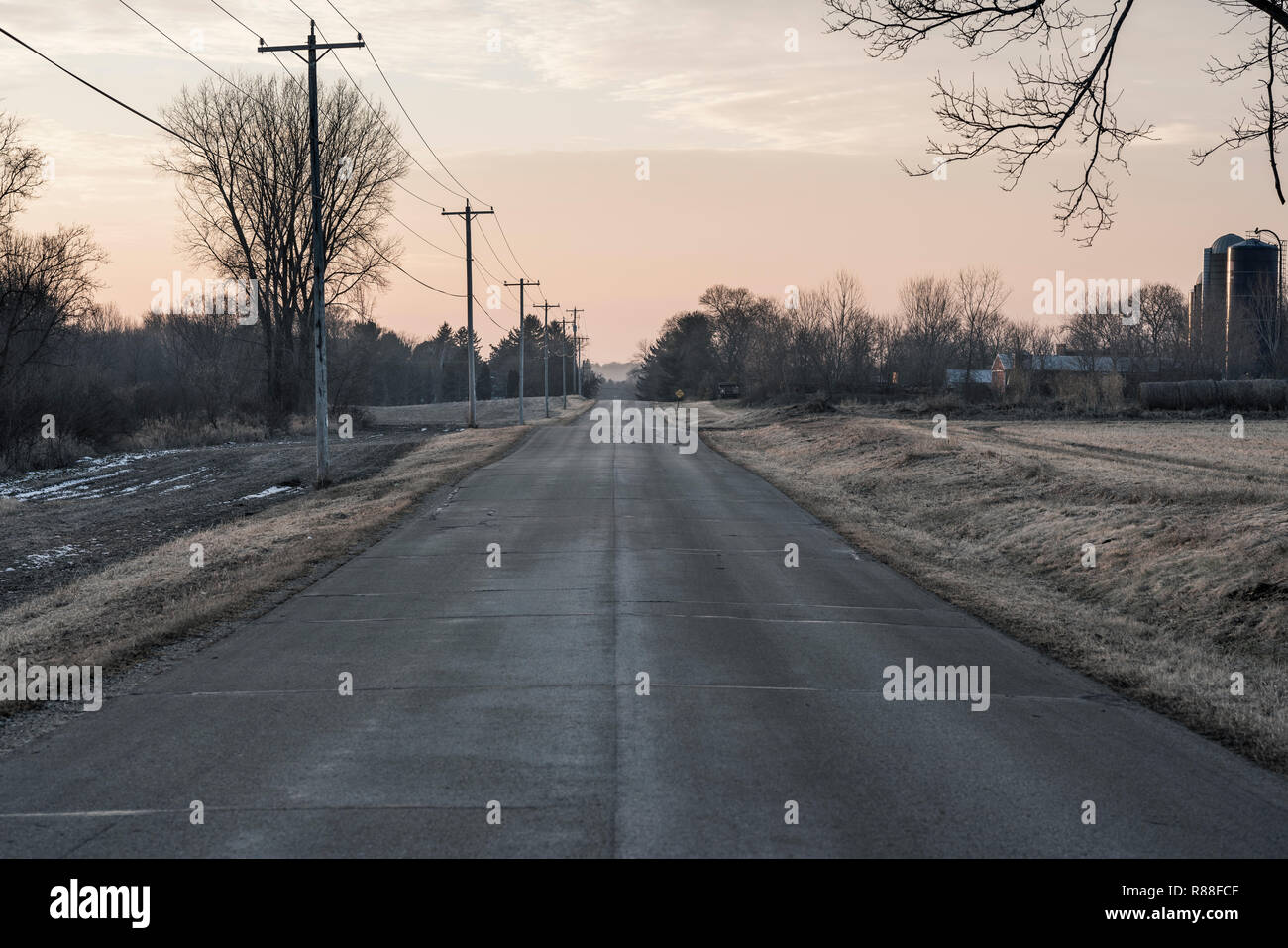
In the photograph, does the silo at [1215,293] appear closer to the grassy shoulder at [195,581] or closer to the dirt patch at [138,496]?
the dirt patch at [138,496]

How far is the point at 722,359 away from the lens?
484ft

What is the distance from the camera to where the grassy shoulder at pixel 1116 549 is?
364 inches

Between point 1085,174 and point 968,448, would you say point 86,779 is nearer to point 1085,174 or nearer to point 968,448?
point 1085,174

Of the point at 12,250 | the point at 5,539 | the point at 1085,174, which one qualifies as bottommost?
the point at 5,539

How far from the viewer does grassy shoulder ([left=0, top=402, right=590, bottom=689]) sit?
35.2 ft

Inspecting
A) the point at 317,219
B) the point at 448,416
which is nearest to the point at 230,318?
the point at 448,416

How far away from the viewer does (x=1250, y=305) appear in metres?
83.3

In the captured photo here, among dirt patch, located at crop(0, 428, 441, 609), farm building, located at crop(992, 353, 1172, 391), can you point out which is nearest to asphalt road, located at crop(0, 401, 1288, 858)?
dirt patch, located at crop(0, 428, 441, 609)

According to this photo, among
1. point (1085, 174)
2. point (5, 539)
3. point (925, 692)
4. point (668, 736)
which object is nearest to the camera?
point (668, 736)

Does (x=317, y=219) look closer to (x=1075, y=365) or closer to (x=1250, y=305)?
(x=1250, y=305)

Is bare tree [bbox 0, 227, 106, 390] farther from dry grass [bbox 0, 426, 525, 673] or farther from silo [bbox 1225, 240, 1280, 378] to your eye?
silo [bbox 1225, 240, 1280, 378]

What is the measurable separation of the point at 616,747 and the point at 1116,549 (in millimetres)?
9745
